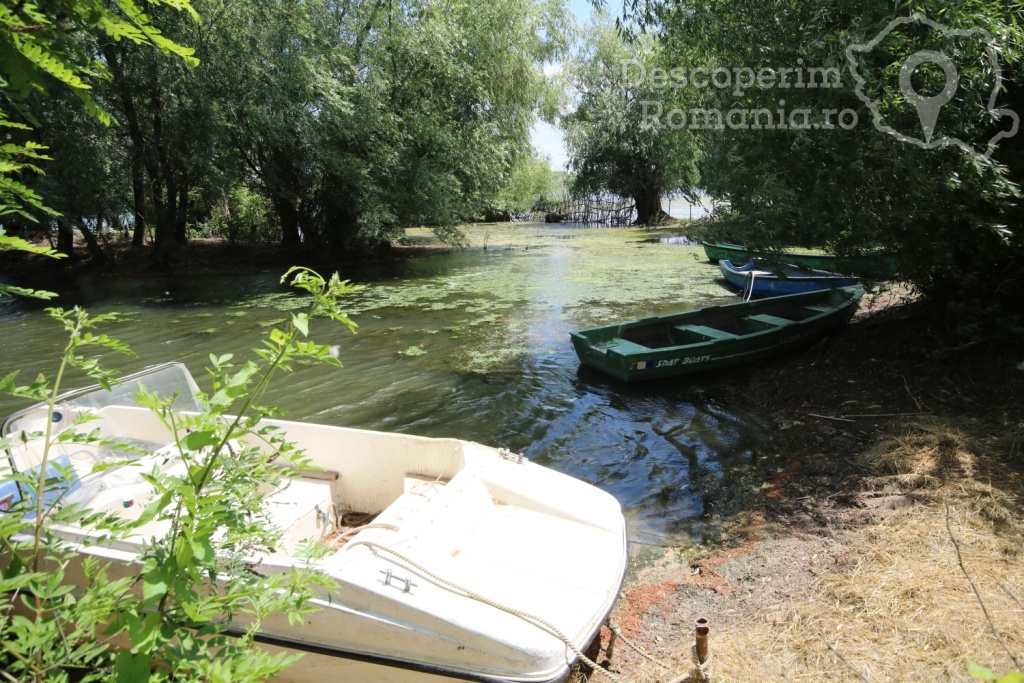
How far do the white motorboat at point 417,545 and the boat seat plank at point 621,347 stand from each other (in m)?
4.88

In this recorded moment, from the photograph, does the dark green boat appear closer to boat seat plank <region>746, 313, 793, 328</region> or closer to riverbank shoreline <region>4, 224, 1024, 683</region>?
boat seat plank <region>746, 313, 793, 328</region>

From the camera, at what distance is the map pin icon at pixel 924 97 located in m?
6.45

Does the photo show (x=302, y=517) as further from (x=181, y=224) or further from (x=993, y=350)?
(x=181, y=224)

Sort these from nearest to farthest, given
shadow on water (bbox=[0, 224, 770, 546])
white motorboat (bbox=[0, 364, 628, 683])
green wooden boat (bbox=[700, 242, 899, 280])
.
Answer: white motorboat (bbox=[0, 364, 628, 683]) → shadow on water (bbox=[0, 224, 770, 546]) → green wooden boat (bbox=[700, 242, 899, 280])

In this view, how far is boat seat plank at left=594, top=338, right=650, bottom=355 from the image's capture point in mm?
9875

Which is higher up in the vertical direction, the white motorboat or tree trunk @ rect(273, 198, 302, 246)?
tree trunk @ rect(273, 198, 302, 246)

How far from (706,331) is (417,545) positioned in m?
7.89

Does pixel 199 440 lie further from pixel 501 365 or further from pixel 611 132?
pixel 611 132

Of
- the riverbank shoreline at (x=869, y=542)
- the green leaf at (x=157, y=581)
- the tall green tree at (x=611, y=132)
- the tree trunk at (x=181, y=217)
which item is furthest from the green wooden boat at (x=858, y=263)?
the tall green tree at (x=611, y=132)

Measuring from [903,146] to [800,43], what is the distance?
1887 mm

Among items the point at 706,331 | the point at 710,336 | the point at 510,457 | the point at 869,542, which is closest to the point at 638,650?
the point at 510,457

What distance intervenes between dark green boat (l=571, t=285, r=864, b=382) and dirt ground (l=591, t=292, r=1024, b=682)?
6.19 ft

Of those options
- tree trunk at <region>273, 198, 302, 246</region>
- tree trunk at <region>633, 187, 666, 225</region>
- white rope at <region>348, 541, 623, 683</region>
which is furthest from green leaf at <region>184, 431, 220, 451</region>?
tree trunk at <region>633, 187, 666, 225</region>

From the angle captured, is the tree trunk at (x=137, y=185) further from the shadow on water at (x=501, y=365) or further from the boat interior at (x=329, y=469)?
the boat interior at (x=329, y=469)
